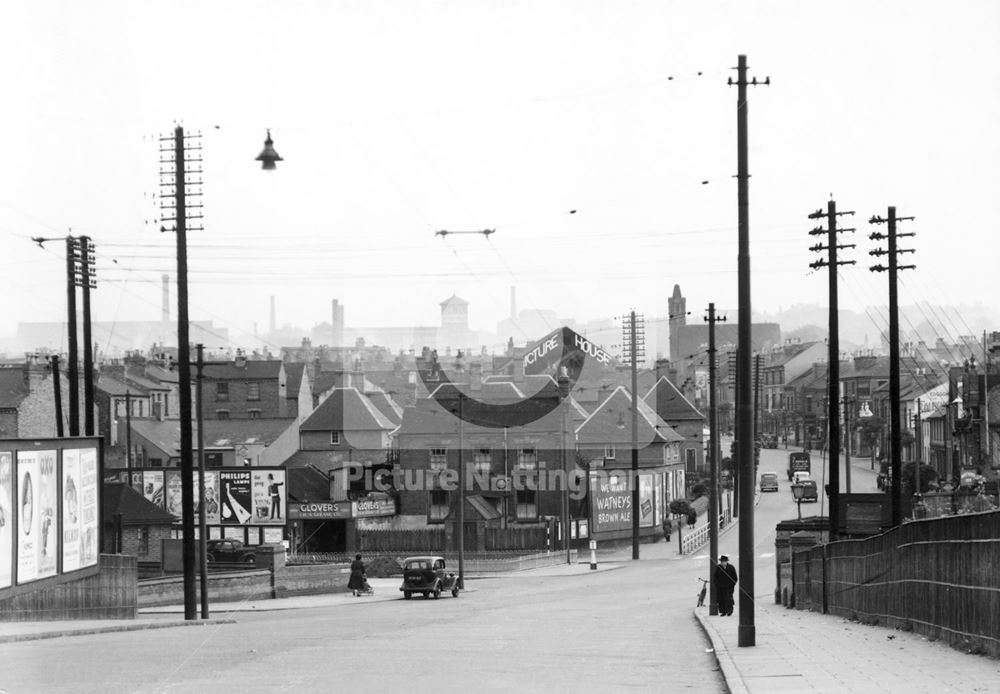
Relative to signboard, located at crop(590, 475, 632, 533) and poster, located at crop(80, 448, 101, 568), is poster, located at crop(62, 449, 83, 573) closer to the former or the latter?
poster, located at crop(80, 448, 101, 568)

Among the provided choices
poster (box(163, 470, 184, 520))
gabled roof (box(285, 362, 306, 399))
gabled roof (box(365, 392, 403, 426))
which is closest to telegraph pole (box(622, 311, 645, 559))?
poster (box(163, 470, 184, 520))

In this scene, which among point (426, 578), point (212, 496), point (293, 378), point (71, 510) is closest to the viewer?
point (71, 510)

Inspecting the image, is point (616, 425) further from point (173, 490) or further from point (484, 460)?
point (173, 490)

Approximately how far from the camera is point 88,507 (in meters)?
24.2

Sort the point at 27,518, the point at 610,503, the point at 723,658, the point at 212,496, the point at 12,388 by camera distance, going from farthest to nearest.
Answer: the point at 12,388 → the point at 610,503 → the point at 212,496 → the point at 27,518 → the point at 723,658

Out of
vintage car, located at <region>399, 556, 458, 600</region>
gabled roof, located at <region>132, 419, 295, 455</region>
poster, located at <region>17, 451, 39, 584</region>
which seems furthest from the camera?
gabled roof, located at <region>132, 419, 295, 455</region>

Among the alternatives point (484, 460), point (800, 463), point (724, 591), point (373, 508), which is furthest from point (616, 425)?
point (724, 591)

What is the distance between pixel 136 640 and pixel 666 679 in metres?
11.3

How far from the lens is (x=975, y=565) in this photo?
56.3 feet

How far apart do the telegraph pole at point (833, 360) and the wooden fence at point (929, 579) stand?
242 inches

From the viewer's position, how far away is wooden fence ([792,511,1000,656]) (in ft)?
54.7

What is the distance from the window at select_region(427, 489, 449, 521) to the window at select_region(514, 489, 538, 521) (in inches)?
152

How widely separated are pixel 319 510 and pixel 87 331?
3001cm

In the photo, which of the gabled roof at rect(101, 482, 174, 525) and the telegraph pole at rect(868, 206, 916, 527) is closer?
the telegraph pole at rect(868, 206, 916, 527)
